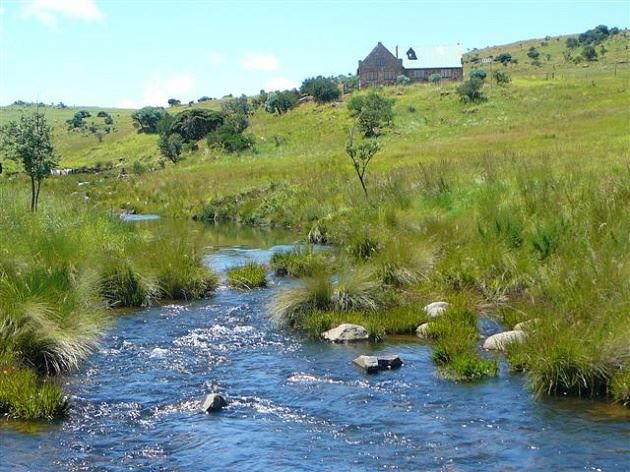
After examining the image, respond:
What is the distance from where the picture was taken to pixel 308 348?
13531 millimetres

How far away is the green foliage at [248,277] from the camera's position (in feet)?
63.5

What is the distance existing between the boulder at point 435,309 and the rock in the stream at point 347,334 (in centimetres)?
157

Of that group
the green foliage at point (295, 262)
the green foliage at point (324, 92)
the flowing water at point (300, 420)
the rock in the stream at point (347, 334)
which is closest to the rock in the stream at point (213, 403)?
the flowing water at point (300, 420)

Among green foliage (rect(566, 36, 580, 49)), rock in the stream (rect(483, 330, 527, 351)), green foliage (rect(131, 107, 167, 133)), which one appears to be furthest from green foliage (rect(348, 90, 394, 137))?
green foliage (rect(566, 36, 580, 49))

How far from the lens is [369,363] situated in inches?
473

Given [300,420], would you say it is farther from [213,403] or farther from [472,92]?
[472,92]

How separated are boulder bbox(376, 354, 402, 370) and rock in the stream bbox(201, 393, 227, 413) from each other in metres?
2.83

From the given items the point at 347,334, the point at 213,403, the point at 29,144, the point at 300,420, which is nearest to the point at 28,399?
the point at 213,403

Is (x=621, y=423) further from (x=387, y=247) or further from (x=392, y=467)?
(x=387, y=247)

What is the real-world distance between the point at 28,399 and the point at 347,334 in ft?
19.6

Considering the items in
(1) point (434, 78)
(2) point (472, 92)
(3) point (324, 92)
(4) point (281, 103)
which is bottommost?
(2) point (472, 92)

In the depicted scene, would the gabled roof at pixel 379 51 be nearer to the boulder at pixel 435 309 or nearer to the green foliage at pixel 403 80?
the green foliage at pixel 403 80

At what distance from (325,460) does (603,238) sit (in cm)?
857

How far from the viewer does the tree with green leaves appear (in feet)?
83.6
